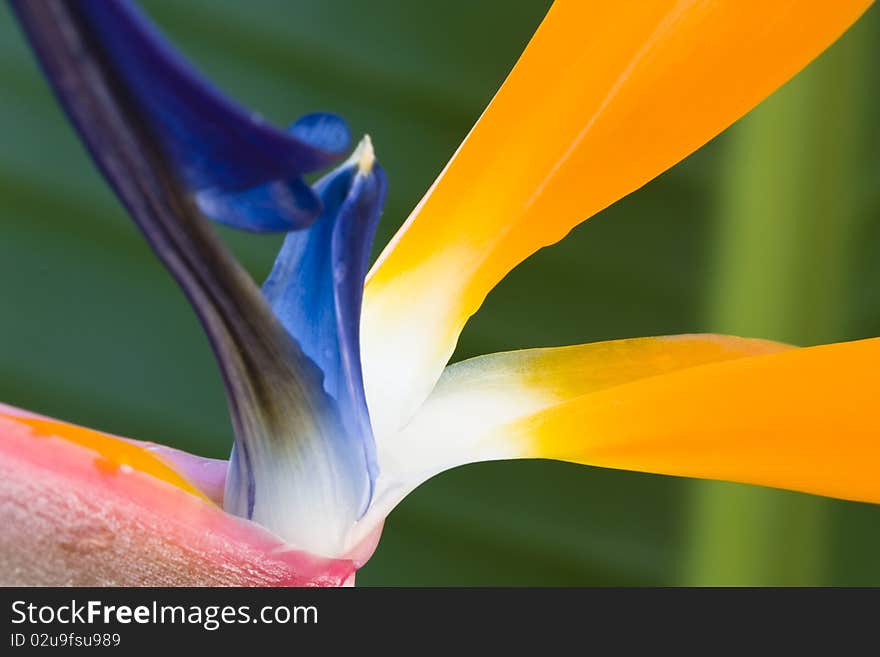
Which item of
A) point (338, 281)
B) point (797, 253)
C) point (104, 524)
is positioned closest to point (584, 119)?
point (338, 281)

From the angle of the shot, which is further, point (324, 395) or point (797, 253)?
point (797, 253)

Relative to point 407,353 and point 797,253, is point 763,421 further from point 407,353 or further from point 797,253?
point 797,253

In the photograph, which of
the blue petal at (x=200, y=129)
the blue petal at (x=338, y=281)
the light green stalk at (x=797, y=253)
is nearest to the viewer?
the blue petal at (x=200, y=129)

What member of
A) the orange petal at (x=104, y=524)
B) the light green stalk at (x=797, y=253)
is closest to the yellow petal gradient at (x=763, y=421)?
the orange petal at (x=104, y=524)

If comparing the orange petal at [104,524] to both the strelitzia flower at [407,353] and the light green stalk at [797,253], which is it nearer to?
the strelitzia flower at [407,353]

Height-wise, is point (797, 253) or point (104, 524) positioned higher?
point (797, 253)

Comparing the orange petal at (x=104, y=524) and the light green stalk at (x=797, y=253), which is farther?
the light green stalk at (x=797, y=253)

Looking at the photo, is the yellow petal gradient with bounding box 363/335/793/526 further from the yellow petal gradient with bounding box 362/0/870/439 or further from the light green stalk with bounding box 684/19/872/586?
the light green stalk with bounding box 684/19/872/586
